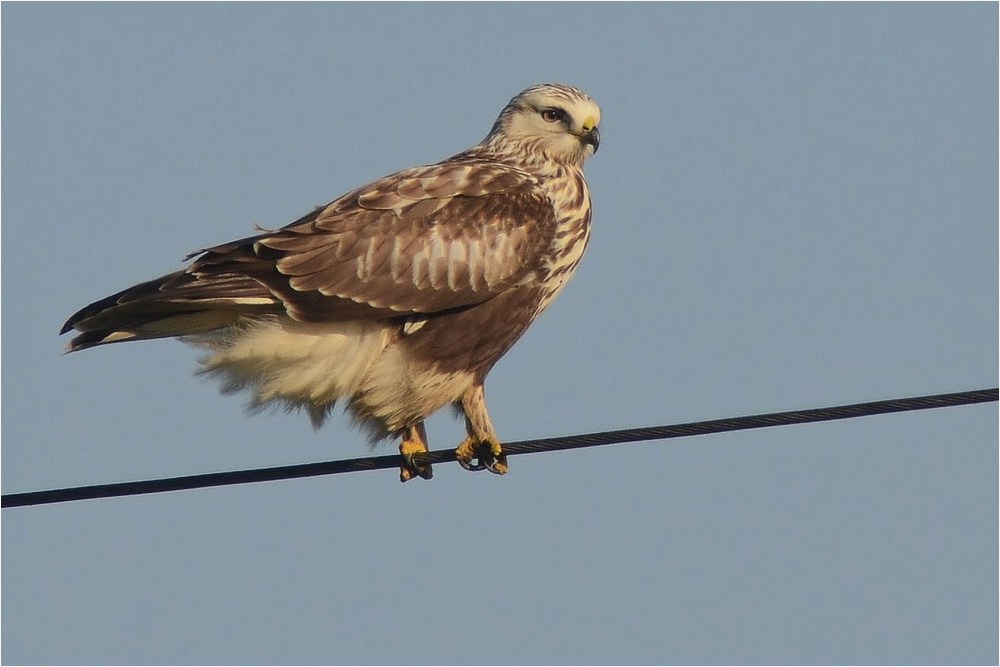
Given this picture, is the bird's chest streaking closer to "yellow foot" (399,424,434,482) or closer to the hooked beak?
the hooked beak

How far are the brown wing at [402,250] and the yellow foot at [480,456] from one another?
2.33 ft

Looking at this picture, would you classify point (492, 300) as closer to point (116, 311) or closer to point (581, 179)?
point (581, 179)

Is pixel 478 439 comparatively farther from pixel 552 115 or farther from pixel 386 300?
pixel 552 115

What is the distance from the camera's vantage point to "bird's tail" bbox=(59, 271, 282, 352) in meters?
7.20

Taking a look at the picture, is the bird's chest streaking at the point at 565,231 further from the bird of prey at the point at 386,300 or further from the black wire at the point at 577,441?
the black wire at the point at 577,441

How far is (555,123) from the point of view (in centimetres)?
891

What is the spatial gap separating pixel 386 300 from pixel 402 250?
29 cm

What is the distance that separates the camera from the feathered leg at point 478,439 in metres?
8.07

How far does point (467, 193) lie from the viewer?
816cm

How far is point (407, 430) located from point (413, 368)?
0.52 metres

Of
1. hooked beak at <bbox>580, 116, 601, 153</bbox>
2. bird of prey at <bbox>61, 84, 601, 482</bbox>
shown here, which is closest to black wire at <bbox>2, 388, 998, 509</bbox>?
bird of prey at <bbox>61, 84, 601, 482</bbox>

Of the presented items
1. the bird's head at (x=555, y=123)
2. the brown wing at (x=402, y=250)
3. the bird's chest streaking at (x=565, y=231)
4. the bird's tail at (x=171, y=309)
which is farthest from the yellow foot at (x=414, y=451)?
the bird's head at (x=555, y=123)

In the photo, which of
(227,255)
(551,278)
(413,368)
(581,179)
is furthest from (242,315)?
(581,179)

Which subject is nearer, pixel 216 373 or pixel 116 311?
pixel 116 311
